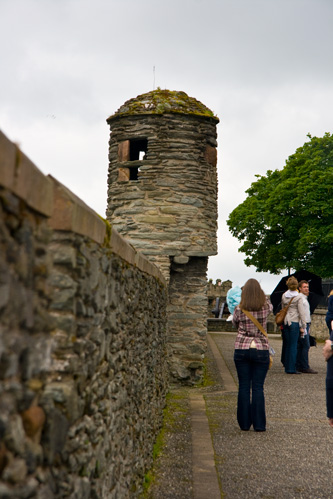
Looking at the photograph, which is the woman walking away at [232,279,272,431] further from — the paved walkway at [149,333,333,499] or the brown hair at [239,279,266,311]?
the paved walkway at [149,333,333,499]

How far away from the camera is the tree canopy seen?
2958cm

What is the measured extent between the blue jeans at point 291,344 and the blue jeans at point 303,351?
7.7 inches

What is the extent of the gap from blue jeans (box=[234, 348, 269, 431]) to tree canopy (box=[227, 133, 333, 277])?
21898 millimetres

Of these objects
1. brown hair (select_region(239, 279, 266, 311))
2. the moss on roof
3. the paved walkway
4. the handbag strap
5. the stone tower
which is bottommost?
the paved walkway

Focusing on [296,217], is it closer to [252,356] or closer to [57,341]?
[252,356]

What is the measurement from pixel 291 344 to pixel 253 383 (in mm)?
5073

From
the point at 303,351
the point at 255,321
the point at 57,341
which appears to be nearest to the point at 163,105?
the point at 303,351

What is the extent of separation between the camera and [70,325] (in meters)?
2.53

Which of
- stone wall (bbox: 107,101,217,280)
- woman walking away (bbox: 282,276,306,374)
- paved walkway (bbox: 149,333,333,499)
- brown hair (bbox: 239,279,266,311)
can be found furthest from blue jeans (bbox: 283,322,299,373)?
brown hair (bbox: 239,279,266,311)

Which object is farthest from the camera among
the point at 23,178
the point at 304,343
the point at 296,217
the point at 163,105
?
the point at 296,217

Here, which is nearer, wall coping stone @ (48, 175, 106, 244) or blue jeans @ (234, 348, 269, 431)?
wall coping stone @ (48, 175, 106, 244)

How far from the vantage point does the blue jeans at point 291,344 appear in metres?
12.4

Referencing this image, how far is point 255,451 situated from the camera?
6.71 meters

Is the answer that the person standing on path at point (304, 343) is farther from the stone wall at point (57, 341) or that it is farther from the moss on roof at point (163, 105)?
the stone wall at point (57, 341)
